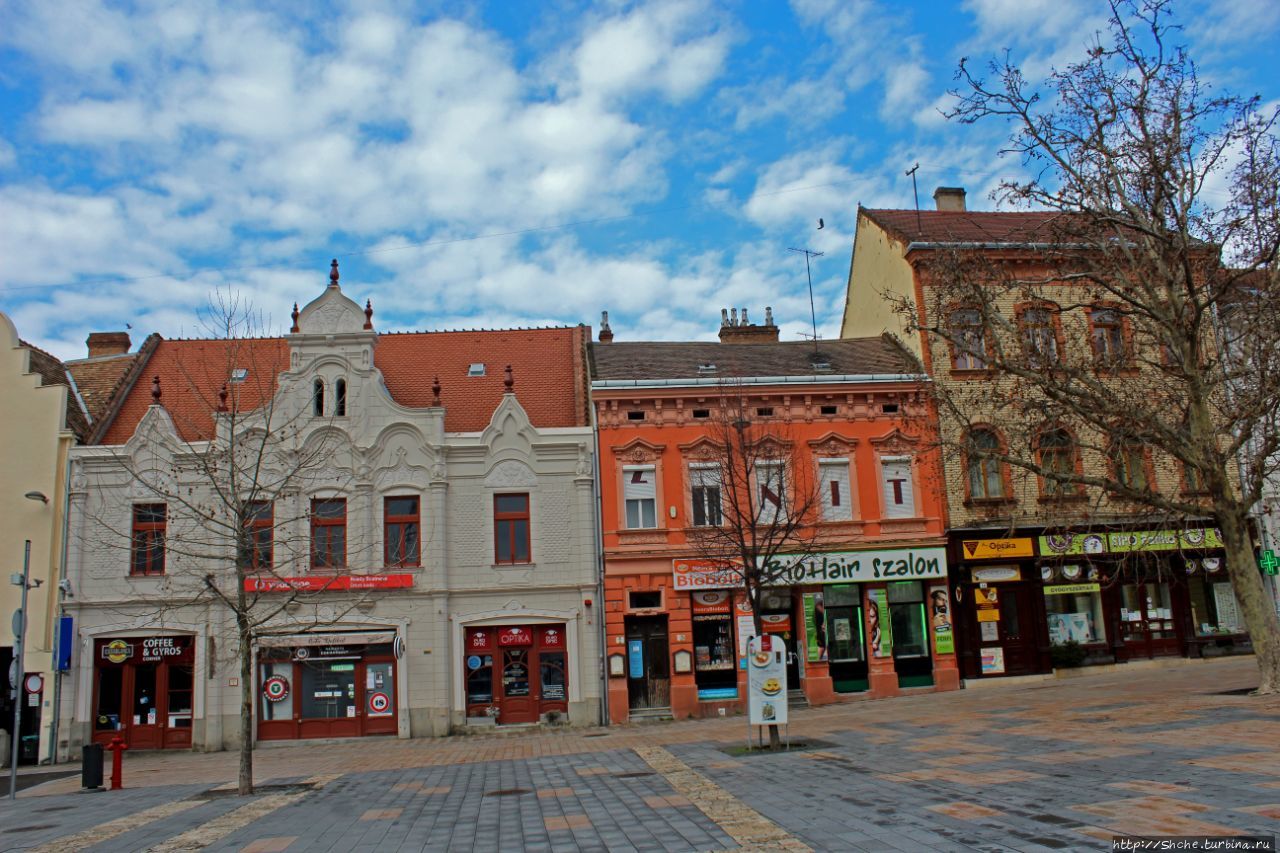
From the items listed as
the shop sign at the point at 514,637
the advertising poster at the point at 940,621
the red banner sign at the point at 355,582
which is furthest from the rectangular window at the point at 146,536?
the advertising poster at the point at 940,621

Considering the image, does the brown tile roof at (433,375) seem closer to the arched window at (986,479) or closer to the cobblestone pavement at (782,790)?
the cobblestone pavement at (782,790)

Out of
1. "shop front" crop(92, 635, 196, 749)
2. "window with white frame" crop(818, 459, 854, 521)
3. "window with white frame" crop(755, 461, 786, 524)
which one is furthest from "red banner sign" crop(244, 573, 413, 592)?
"window with white frame" crop(818, 459, 854, 521)

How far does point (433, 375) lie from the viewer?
3058 cm

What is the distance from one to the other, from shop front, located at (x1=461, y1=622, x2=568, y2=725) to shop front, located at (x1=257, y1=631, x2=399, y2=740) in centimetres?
206

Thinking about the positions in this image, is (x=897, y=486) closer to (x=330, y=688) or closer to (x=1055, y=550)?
(x=1055, y=550)

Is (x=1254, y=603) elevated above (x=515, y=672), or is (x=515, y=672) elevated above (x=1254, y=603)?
(x=1254, y=603)

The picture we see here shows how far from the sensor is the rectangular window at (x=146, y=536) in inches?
1044

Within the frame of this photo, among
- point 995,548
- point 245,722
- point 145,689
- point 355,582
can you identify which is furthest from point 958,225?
point 145,689

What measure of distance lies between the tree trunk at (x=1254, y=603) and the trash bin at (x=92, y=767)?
21474mm

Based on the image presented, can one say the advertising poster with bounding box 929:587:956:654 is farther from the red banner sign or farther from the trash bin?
the trash bin

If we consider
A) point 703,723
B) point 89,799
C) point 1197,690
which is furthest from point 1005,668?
point 89,799

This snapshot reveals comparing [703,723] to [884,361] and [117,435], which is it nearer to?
[884,361]

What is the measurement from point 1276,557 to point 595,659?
1947cm

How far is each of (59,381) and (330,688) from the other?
12191mm
